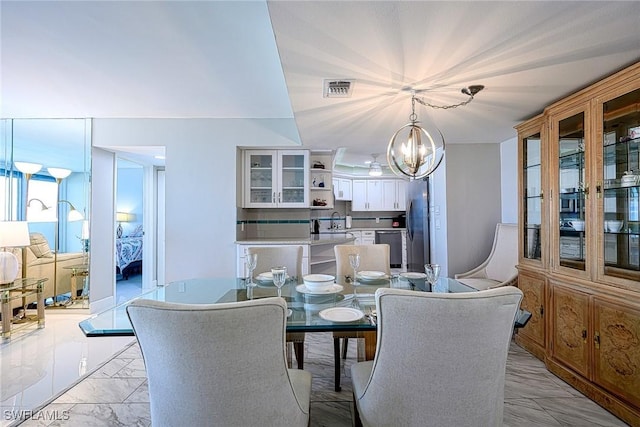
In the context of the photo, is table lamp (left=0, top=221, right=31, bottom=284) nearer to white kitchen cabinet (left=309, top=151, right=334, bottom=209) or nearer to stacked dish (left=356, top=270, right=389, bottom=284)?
white kitchen cabinet (left=309, top=151, right=334, bottom=209)

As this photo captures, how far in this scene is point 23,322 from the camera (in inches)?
132

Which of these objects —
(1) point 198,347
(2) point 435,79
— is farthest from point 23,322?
(2) point 435,79

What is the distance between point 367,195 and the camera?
7145 millimetres

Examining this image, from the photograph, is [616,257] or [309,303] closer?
[309,303]

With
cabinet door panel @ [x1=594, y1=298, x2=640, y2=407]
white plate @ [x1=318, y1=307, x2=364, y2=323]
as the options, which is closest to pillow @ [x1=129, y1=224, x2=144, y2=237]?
white plate @ [x1=318, y1=307, x2=364, y2=323]

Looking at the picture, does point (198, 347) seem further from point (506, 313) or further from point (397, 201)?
point (397, 201)

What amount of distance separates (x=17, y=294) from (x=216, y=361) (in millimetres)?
3841

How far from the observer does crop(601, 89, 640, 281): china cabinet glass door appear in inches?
72.4

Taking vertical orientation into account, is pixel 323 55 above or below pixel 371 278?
above

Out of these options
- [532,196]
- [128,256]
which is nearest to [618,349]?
[532,196]

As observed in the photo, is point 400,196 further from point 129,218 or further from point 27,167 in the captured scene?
point 27,167

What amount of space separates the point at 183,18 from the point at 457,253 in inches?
144

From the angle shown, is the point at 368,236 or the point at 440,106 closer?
the point at 440,106

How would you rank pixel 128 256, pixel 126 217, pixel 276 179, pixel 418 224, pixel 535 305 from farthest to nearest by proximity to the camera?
pixel 126 217, pixel 128 256, pixel 418 224, pixel 276 179, pixel 535 305
